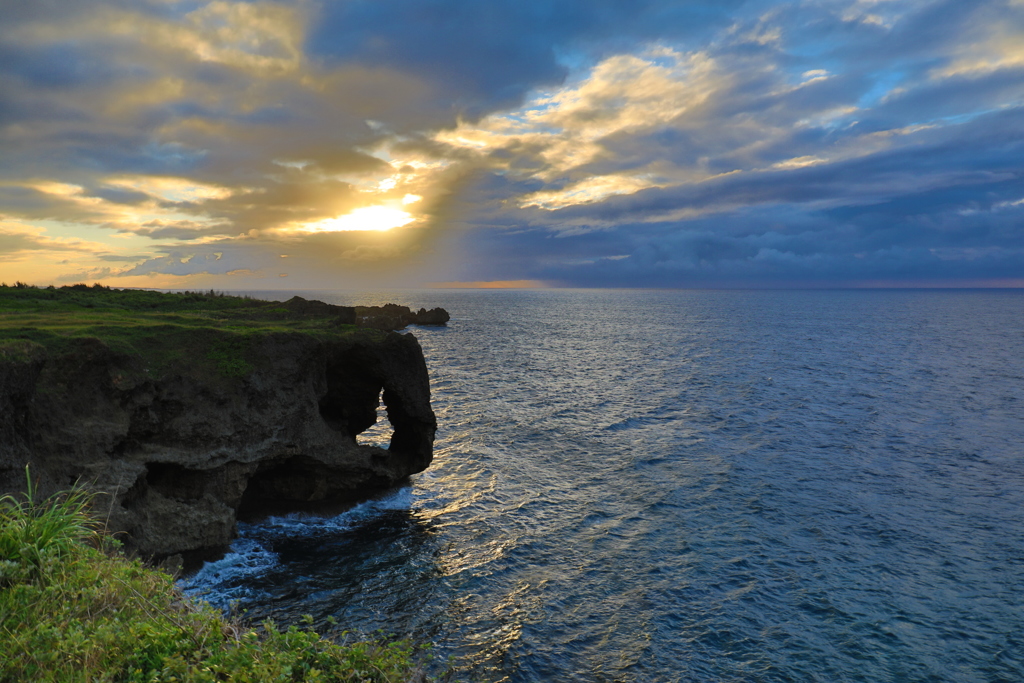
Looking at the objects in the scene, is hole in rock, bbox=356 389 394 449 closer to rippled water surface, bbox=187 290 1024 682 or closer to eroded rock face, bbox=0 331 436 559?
rippled water surface, bbox=187 290 1024 682

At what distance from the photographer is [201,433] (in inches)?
795

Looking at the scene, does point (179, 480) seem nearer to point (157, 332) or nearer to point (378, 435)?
point (157, 332)

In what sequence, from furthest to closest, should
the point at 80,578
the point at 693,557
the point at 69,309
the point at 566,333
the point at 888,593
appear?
the point at 566,333 < the point at 69,309 < the point at 693,557 < the point at 888,593 < the point at 80,578

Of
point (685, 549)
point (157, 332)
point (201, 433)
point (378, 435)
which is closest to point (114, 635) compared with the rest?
point (201, 433)

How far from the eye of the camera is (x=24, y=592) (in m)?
7.41

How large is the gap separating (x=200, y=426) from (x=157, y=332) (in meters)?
4.89

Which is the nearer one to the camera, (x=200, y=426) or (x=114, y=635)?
(x=114, y=635)

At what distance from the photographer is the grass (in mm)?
18530

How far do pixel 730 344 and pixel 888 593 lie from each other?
7516 cm

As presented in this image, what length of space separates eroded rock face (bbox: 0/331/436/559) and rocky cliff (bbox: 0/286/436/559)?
0.15 feet

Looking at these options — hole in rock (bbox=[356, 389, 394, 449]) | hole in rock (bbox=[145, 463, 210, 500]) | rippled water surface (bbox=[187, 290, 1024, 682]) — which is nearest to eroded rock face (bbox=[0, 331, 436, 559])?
hole in rock (bbox=[145, 463, 210, 500])

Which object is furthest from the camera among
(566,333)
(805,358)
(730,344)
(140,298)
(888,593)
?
(566,333)

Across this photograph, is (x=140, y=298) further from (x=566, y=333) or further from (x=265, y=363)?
(x=566, y=333)

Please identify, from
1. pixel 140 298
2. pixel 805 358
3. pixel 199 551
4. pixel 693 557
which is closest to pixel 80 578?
pixel 199 551
